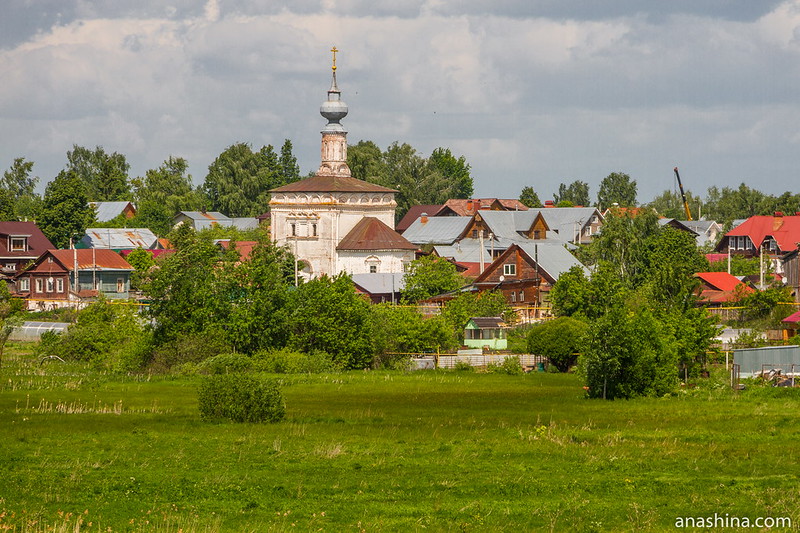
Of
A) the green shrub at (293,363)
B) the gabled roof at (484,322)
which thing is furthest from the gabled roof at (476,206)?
the green shrub at (293,363)

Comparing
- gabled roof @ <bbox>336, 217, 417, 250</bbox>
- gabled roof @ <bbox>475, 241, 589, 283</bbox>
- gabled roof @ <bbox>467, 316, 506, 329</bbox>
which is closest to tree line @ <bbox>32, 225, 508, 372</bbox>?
gabled roof @ <bbox>467, 316, 506, 329</bbox>

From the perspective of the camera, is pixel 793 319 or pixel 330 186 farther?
pixel 330 186

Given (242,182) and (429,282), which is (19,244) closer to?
(429,282)

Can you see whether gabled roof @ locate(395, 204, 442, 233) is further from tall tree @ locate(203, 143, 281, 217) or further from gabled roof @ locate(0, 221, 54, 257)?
gabled roof @ locate(0, 221, 54, 257)

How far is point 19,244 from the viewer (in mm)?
117062

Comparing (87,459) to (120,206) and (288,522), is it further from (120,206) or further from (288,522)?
(120,206)

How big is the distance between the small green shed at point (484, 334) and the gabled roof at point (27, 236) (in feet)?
177

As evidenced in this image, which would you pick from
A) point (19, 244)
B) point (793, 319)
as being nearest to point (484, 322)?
point (793, 319)

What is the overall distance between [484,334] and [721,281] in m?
27.0

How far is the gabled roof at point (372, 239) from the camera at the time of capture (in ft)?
349

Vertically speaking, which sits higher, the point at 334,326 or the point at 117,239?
the point at 117,239

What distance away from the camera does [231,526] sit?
24375 millimetres

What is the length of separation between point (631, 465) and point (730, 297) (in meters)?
60.6

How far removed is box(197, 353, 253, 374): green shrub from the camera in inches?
2376
